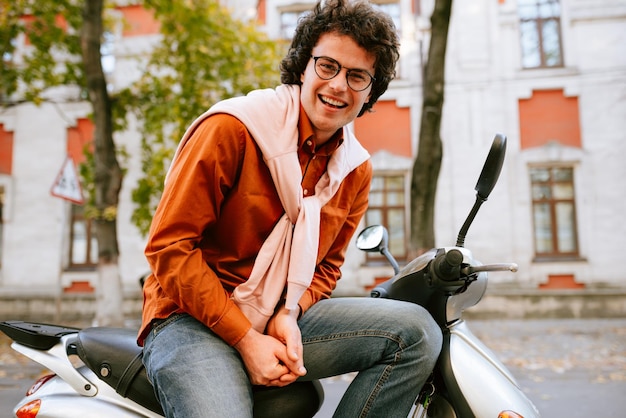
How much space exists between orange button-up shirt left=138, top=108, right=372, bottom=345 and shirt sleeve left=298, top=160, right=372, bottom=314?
2cm

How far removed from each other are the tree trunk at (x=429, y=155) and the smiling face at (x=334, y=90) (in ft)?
11.2

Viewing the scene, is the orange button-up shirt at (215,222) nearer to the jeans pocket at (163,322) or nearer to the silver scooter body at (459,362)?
the jeans pocket at (163,322)

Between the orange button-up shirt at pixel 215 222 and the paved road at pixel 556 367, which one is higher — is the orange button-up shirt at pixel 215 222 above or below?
above

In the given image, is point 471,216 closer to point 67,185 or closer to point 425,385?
point 425,385

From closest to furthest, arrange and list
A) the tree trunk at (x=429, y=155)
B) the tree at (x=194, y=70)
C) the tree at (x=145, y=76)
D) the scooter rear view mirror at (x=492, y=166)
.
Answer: the scooter rear view mirror at (x=492, y=166) → the tree trunk at (x=429, y=155) → the tree at (x=145, y=76) → the tree at (x=194, y=70)

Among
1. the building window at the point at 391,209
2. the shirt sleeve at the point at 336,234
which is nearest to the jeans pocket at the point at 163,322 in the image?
the shirt sleeve at the point at 336,234

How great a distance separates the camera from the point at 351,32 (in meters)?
1.72

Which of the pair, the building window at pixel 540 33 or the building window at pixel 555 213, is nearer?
the building window at pixel 555 213

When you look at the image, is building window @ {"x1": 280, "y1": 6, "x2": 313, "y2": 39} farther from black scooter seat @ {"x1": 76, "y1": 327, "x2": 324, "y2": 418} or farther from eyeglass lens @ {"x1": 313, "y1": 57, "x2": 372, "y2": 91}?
black scooter seat @ {"x1": 76, "y1": 327, "x2": 324, "y2": 418}

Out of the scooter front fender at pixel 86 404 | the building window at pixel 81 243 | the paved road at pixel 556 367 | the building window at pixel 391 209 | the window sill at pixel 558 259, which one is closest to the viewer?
the scooter front fender at pixel 86 404

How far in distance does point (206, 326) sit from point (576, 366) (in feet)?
16.6

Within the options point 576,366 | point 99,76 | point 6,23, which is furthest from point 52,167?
point 576,366

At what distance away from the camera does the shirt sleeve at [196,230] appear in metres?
1.46

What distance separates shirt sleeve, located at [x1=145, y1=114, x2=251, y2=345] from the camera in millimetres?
1460
